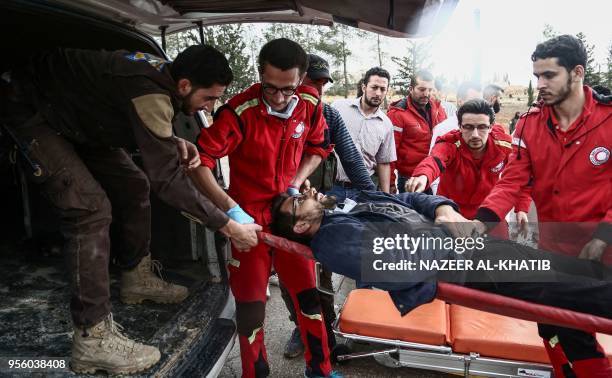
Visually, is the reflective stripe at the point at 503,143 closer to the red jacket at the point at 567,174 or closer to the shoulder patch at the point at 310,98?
the red jacket at the point at 567,174

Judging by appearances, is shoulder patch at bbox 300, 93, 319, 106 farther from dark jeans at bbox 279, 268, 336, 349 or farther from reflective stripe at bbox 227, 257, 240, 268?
dark jeans at bbox 279, 268, 336, 349

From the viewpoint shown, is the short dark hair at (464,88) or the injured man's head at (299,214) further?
the short dark hair at (464,88)

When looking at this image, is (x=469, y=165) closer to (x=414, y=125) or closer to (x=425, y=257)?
(x=414, y=125)

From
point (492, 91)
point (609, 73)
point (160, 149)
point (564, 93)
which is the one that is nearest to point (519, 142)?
point (564, 93)

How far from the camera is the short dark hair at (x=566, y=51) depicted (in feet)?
7.27

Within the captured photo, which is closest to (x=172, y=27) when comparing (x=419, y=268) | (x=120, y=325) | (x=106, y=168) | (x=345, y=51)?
(x=106, y=168)

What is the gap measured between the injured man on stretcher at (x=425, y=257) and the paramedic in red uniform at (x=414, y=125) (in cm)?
197

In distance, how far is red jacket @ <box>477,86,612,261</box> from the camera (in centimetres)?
222

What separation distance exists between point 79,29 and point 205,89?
1320 millimetres

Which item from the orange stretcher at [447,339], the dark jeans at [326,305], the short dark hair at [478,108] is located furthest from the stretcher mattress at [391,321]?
the short dark hair at [478,108]

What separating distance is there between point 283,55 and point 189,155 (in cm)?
69

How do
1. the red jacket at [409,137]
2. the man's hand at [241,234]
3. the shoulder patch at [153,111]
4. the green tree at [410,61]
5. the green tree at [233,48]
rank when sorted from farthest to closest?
the green tree at [410,61], the green tree at [233,48], the red jacket at [409,137], the man's hand at [241,234], the shoulder patch at [153,111]

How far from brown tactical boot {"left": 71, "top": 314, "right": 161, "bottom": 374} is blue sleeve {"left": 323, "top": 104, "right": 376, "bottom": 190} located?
1.73 meters

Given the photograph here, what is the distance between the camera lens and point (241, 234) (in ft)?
6.77
